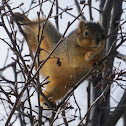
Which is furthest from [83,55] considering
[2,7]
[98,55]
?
[2,7]

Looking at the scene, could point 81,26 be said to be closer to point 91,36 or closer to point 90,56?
point 91,36

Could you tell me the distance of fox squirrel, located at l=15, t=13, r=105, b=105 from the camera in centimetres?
312

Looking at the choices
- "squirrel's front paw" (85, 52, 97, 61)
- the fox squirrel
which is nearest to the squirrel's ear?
the fox squirrel

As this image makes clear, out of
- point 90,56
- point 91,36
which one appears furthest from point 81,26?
point 90,56

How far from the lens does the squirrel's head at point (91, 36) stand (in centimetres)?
309

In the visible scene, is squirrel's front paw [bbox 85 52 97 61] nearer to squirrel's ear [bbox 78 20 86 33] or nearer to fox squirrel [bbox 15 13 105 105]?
fox squirrel [bbox 15 13 105 105]

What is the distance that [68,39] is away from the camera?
3.48 m

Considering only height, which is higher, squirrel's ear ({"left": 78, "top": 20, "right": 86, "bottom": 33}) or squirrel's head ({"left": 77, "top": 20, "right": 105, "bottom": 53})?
squirrel's ear ({"left": 78, "top": 20, "right": 86, "bottom": 33})

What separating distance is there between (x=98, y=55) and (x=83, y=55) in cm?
20

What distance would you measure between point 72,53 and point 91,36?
37 cm

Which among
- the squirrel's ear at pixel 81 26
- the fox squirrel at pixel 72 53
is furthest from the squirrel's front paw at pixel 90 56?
the squirrel's ear at pixel 81 26

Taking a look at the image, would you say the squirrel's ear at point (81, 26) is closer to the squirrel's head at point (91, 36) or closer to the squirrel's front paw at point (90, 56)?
the squirrel's head at point (91, 36)

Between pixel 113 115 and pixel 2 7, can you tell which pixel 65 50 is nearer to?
pixel 113 115

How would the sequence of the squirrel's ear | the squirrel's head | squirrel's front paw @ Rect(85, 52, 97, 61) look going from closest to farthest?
squirrel's front paw @ Rect(85, 52, 97, 61) < the squirrel's head < the squirrel's ear
